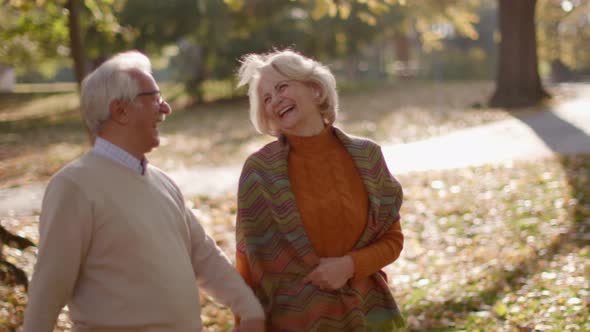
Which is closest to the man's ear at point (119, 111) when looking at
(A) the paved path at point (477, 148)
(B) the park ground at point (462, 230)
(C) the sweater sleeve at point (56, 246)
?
(C) the sweater sleeve at point (56, 246)

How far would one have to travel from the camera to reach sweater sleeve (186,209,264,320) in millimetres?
2832

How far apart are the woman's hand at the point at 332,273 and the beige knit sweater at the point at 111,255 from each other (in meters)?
0.51

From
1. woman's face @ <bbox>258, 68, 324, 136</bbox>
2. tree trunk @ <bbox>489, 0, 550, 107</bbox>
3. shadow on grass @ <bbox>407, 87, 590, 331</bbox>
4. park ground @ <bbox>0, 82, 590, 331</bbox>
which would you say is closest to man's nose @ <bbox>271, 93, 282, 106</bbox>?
woman's face @ <bbox>258, 68, 324, 136</bbox>

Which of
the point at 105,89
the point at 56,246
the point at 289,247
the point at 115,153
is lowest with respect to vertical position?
the point at 289,247

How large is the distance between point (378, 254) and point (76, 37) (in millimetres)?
8876

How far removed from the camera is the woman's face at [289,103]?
3006 millimetres

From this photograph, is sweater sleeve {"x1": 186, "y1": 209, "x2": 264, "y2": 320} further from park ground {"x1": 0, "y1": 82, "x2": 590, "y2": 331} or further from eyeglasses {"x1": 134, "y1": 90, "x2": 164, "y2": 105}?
park ground {"x1": 0, "y1": 82, "x2": 590, "y2": 331}

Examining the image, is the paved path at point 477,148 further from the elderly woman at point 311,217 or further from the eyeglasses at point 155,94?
the eyeglasses at point 155,94

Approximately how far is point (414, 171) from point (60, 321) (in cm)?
731

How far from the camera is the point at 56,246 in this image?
7.93ft

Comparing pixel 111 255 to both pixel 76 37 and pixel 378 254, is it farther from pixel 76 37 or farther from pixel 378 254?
pixel 76 37

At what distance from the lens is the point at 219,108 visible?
26.7m

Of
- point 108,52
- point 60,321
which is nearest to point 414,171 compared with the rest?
point 60,321

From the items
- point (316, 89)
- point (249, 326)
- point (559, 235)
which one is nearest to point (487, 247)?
point (559, 235)
